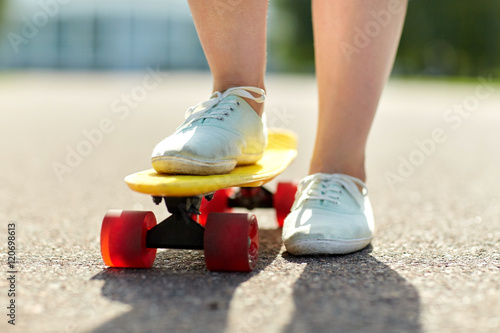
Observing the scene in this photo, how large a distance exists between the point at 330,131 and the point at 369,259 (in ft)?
1.27

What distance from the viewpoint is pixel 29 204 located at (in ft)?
7.63

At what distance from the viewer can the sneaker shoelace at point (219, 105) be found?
1.56 metres

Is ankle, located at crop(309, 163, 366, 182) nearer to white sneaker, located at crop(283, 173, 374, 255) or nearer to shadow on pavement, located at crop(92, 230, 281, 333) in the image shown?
white sneaker, located at crop(283, 173, 374, 255)

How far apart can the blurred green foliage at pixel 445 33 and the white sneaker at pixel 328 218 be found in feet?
83.1

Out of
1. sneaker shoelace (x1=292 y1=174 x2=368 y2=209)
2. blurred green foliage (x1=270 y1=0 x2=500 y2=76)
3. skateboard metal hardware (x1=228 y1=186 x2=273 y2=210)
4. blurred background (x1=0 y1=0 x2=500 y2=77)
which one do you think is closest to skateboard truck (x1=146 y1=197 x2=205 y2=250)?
sneaker shoelace (x1=292 y1=174 x2=368 y2=209)

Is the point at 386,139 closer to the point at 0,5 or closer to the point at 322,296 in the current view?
the point at 322,296

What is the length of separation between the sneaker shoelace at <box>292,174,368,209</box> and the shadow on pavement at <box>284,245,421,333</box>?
196 millimetres

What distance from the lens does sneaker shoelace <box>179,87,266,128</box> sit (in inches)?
61.4

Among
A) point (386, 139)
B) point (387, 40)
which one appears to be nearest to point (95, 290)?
point (387, 40)

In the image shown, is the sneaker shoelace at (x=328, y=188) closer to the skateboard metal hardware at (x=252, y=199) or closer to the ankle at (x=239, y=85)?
the ankle at (x=239, y=85)

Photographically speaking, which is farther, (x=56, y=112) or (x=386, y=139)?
(x=56, y=112)

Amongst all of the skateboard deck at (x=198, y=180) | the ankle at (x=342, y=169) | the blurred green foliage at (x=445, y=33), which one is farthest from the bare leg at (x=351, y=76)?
the blurred green foliage at (x=445, y=33)

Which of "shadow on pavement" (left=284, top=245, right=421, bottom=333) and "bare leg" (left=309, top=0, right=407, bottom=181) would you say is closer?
"shadow on pavement" (left=284, top=245, right=421, bottom=333)

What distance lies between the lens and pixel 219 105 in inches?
63.4
